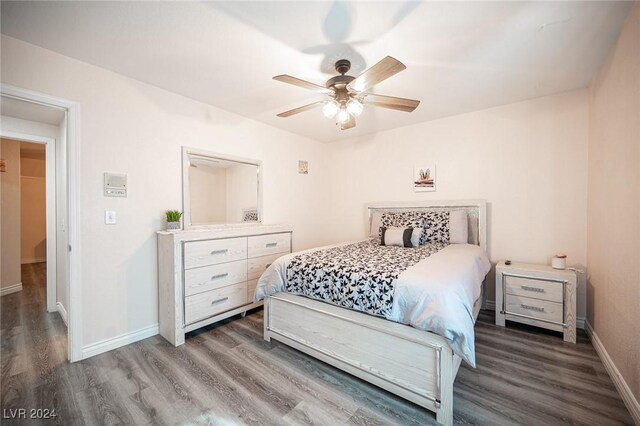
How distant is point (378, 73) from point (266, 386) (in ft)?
7.43

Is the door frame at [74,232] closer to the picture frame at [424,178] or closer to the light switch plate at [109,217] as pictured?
the light switch plate at [109,217]

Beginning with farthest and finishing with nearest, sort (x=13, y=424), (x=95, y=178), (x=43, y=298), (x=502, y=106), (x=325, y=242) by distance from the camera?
1. (x=325, y=242)
2. (x=43, y=298)
3. (x=502, y=106)
4. (x=95, y=178)
5. (x=13, y=424)

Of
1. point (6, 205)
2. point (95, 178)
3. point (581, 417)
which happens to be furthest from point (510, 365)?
point (6, 205)

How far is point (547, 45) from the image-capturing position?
1895 millimetres

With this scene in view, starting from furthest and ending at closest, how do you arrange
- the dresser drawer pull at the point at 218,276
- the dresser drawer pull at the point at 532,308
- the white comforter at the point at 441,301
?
the dresser drawer pull at the point at 218,276 < the dresser drawer pull at the point at 532,308 < the white comforter at the point at 441,301

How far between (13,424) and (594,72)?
4.89 meters

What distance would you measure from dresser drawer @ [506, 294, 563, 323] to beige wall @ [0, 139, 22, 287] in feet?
21.2

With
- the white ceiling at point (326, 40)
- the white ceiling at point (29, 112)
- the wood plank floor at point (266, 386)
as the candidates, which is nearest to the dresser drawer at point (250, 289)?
the wood plank floor at point (266, 386)

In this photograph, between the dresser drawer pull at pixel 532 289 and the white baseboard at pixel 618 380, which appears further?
the dresser drawer pull at pixel 532 289

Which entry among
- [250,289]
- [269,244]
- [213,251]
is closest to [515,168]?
[269,244]

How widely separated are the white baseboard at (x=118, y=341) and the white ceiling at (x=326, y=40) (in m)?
2.35

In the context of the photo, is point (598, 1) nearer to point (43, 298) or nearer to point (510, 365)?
Result: point (510, 365)

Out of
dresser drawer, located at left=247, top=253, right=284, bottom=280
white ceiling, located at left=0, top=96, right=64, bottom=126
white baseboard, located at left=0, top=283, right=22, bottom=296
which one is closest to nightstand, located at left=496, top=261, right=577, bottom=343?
dresser drawer, located at left=247, top=253, right=284, bottom=280

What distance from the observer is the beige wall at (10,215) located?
3709 mm
